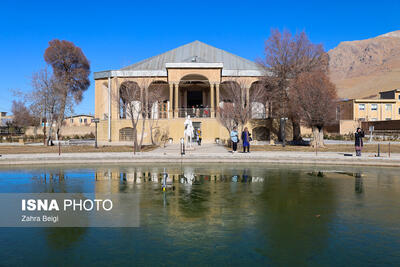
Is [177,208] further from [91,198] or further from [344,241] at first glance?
[344,241]

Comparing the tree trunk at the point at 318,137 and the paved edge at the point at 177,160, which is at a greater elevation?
the tree trunk at the point at 318,137

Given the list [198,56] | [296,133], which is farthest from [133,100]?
[198,56]

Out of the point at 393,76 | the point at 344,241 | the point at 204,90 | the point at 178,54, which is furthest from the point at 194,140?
the point at 393,76

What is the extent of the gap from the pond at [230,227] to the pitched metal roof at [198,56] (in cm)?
2695

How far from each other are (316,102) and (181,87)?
17876 mm

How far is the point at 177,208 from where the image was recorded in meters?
8.14

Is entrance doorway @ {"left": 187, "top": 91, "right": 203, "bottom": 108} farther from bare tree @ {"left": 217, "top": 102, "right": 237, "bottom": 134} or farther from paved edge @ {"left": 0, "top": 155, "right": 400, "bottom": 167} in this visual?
paved edge @ {"left": 0, "top": 155, "right": 400, "bottom": 167}

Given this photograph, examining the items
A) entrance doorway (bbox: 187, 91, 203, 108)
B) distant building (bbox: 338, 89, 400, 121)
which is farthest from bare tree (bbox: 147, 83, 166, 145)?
distant building (bbox: 338, 89, 400, 121)

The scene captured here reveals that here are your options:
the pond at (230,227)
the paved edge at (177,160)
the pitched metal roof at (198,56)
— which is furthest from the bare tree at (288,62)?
the pond at (230,227)

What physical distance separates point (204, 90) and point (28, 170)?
25997 mm

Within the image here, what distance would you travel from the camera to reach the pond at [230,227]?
5.25 m

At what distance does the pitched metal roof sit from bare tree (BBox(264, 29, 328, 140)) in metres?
7.00

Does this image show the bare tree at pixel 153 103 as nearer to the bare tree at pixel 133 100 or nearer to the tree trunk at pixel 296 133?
the bare tree at pixel 133 100

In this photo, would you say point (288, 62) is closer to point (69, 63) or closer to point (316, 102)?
point (316, 102)
